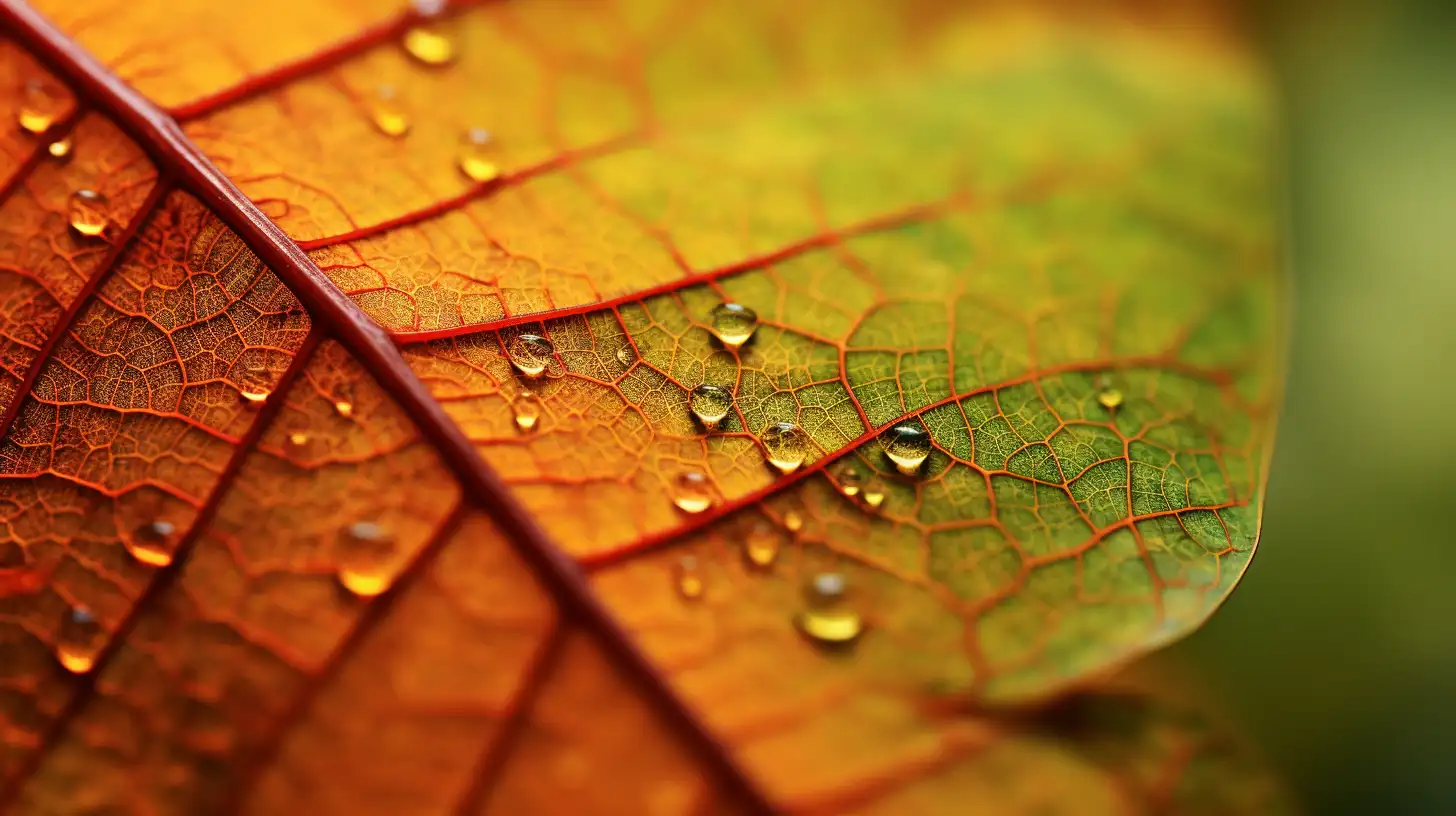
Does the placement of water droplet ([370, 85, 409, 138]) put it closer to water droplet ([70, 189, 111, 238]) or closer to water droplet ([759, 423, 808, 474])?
water droplet ([70, 189, 111, 238])

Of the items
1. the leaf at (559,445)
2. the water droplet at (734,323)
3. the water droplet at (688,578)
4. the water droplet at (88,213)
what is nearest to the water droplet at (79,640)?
the leaf at (559,445)

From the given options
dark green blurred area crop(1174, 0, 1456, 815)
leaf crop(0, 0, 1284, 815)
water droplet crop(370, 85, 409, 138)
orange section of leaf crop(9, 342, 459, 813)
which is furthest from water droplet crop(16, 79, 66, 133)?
dark green blurred area crop(1174, 0, 1456, 815)

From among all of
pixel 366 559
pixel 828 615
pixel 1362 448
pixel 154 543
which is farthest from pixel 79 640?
pixel 1362 448

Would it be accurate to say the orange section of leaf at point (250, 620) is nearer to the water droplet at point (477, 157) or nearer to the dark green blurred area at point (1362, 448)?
the water droplet at point (477, 157)

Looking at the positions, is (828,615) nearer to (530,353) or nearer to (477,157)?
(530,353)

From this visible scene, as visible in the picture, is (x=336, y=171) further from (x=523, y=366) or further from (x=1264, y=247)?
(x=1264, y=247)

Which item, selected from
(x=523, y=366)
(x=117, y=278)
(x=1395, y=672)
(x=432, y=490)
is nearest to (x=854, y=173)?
(x=523, y=366)
